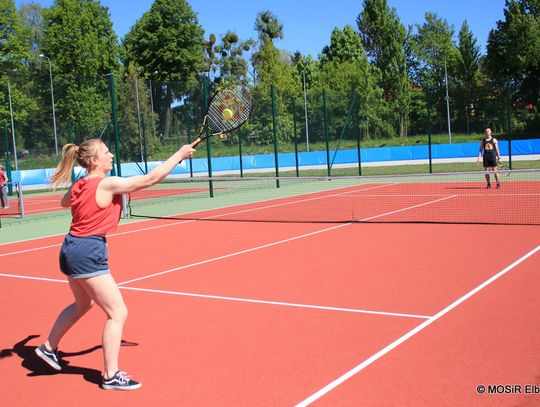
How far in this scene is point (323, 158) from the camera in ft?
104

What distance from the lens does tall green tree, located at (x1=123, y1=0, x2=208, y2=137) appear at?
56031 mm

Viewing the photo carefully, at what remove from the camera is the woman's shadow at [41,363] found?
14.4 feet

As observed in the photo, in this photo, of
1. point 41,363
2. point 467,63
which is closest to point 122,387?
point 41,363

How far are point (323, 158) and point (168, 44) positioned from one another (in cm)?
2942

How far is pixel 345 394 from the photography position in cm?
375

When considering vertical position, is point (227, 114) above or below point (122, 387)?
above

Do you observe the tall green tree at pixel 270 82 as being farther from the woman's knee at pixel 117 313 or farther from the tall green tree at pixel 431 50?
the woman's knee at pixel 117 313

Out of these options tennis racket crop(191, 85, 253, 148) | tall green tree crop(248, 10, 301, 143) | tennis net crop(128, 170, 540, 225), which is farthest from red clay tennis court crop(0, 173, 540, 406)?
tall green tree crop(248, 10, 301, 143)

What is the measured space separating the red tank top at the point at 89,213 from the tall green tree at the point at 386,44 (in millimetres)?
57106

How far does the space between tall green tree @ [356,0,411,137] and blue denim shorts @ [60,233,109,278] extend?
188 feet

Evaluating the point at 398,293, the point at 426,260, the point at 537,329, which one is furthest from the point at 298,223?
the point at 537,329

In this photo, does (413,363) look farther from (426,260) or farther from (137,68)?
(137,68)

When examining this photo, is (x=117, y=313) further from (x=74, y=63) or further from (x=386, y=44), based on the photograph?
(x=386, y=44)

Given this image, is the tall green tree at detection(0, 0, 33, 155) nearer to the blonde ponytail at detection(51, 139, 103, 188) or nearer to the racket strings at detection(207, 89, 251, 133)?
the racket strings at detection(207, 89, 251, 133)
